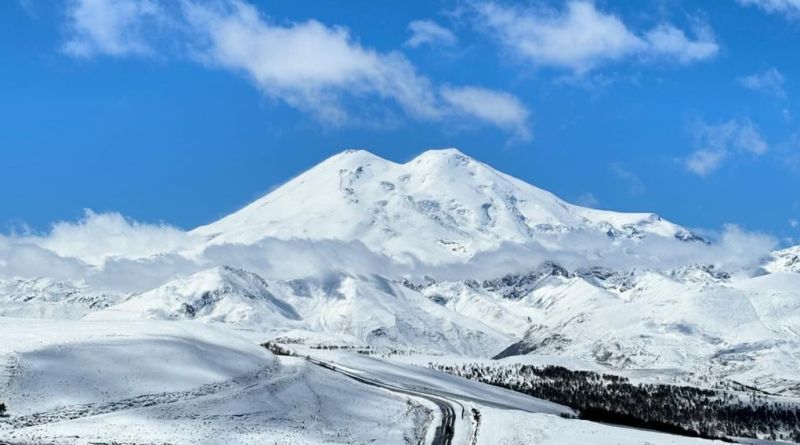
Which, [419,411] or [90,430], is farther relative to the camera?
[419,411]

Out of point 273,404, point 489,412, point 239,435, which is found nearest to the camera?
point 239,435

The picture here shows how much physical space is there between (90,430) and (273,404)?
138ft

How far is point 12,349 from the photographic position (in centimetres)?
15362

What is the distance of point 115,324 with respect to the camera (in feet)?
653

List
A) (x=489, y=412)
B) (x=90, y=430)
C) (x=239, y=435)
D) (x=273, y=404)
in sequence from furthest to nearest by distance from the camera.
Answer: (x=489, y=412), (x=273, y=404), (x=239, y=435), (x=90, y=430)

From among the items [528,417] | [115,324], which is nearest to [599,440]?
[528,417]

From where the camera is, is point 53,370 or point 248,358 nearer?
point 53,370

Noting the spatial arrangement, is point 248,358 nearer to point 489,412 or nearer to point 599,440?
point 489,412

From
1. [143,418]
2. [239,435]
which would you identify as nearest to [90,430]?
[143,418]

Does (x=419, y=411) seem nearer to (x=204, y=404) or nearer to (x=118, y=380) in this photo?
(x=204, y=404)

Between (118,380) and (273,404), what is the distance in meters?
27.0

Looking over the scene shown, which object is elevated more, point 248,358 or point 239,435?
point 248,358

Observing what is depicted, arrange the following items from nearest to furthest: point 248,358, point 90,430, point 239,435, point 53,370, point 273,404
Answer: point 90,430
point 239,435
point 53,370
point 273,404
point 248,358

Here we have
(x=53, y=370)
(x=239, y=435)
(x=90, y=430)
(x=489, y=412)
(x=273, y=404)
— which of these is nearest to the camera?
(x=90, y=430)
